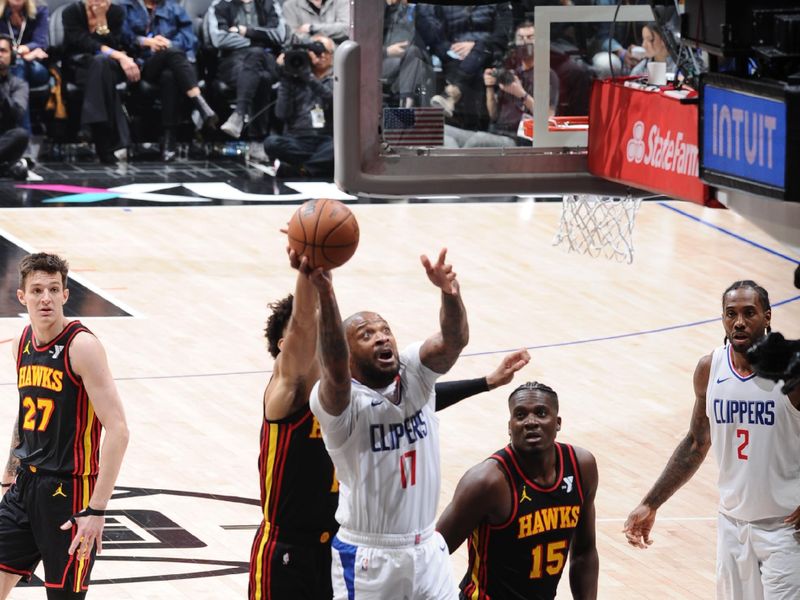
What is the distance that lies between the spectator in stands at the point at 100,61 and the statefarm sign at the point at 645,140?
40.2 ft

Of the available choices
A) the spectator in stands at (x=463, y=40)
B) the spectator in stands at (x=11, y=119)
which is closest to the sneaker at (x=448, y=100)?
the spectator in stands at (x=463, y=40)

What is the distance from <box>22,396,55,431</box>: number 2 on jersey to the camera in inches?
267

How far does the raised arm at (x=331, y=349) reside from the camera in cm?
523

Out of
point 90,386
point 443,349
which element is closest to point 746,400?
point 443,349

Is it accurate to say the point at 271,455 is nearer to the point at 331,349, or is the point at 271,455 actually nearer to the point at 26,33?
the point at 331,349

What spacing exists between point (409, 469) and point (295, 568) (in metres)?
0.66

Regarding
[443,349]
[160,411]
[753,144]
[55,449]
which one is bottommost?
[160,411]

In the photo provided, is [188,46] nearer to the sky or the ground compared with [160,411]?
→ nearer to the sky

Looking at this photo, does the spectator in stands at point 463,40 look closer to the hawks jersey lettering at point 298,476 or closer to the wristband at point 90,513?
the hawks jersey lettering at point 298,476

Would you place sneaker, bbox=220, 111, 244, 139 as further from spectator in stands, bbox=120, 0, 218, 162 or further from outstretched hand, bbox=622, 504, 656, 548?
outstretched hand, bbox=622, 504, 656, 548

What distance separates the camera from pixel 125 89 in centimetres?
1955

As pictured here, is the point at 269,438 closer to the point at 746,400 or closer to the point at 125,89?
the point at 746,400

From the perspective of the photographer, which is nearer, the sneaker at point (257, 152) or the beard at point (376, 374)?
the beard at point (376, 374)

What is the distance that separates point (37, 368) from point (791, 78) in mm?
3393
